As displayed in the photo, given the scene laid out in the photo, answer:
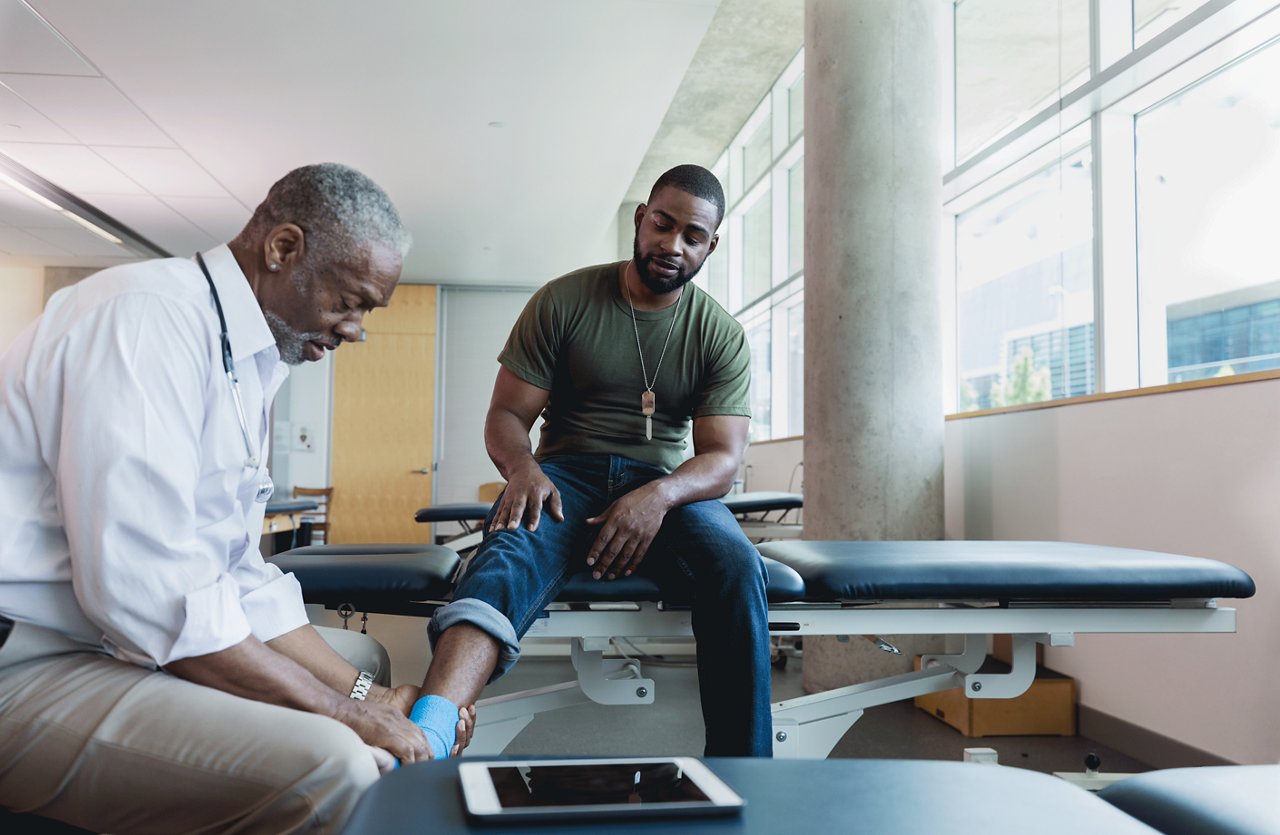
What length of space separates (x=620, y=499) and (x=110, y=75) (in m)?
4.44

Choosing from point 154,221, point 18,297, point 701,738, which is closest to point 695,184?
point 701,738

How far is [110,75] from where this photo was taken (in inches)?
192

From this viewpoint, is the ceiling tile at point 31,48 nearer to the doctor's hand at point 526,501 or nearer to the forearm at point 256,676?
the doctor's hand at point 526,501

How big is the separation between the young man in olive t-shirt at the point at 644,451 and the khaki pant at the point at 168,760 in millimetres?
584

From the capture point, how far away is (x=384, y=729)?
1.07 metres

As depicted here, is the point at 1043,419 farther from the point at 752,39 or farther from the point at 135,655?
the point at 752,39

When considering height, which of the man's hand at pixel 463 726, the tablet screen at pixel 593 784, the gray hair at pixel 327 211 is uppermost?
the gray hair at pixel 327 211

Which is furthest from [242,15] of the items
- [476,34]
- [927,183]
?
[927,183]

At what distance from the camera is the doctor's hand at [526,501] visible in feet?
5.75

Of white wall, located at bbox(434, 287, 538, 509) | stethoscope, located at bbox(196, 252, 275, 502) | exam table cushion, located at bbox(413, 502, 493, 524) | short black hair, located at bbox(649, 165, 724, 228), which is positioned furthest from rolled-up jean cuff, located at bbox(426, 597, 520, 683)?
white wall, located at bbox(434, 287, 538, 509)

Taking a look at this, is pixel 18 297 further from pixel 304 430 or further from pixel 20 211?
pixel 304 430

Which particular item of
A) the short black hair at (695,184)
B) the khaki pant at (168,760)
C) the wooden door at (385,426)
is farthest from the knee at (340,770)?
the wooden door at (385,426)

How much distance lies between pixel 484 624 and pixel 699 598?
1.32ft

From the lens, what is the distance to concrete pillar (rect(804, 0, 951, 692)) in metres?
3.37
